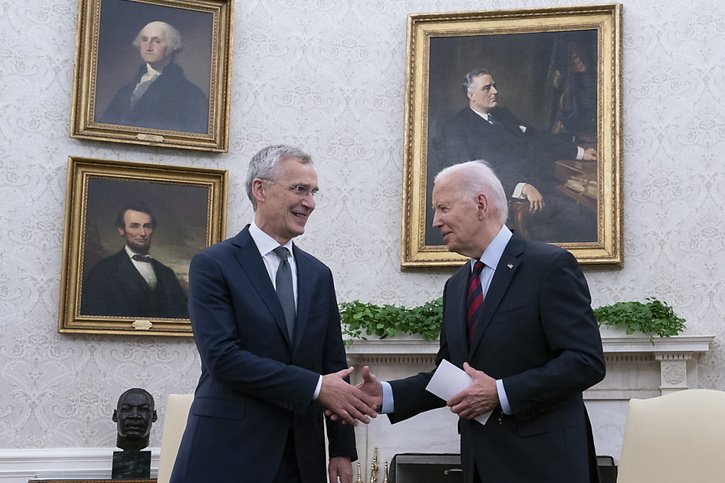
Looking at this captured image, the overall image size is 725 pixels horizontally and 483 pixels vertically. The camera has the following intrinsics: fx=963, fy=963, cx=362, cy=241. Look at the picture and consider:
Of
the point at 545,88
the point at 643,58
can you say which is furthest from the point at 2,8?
the point at 643,58

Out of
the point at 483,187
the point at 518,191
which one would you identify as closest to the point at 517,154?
the point at 518,191

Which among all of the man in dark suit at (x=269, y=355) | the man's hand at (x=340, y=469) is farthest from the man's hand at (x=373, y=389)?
the man's hand at (x=340, y=469)

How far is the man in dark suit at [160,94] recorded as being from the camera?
6.39 m

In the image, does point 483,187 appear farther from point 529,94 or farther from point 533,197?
point 529,94

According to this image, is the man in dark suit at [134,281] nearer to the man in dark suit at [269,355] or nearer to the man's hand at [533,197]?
the man's hand at [533,197]

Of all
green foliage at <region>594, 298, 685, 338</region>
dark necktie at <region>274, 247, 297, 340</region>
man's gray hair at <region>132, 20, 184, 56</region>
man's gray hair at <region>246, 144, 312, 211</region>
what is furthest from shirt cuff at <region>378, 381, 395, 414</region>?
man's gray hair at <region>132, 20, 184, 56</region>

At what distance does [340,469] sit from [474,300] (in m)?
0.72

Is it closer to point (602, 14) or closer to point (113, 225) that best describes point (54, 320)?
point (113, 225)

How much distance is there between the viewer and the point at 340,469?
320 cm

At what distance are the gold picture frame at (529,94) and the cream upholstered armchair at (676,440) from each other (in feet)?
7.35

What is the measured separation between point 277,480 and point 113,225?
3.70 meters

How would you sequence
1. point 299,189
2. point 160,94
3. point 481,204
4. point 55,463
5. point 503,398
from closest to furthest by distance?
point 503,398, point 299,189, point 481,204, point 55,463, point 160,94

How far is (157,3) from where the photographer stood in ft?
21.4

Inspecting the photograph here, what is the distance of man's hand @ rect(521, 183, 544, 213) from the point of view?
248 inches
